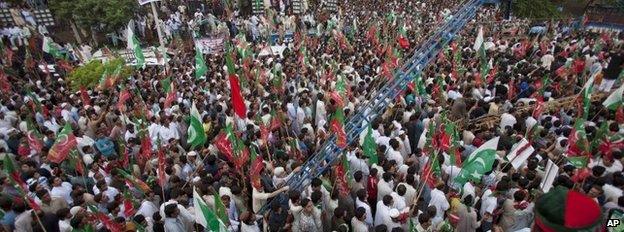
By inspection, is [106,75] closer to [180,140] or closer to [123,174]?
[180,140]

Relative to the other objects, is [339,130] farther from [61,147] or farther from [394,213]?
[61,147]

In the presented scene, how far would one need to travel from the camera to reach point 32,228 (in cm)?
579

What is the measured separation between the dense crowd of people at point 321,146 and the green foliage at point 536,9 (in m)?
7.85

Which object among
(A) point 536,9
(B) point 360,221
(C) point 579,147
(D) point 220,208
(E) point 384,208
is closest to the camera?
(D) point 220,208

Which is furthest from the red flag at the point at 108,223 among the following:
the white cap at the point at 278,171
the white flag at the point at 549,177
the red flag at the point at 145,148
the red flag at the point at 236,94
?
the white flag at the point at 549,177

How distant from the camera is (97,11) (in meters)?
18.7

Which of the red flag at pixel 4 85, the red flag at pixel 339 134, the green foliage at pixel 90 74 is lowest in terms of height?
the green foliage at pixel 90 74

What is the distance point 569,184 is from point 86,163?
7.21 meters

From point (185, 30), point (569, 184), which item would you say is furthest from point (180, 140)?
point (185, 30)

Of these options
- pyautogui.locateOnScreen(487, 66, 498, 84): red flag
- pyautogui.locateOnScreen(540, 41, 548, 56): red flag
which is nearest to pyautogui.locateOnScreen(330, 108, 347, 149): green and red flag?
pyautogui.locateOnScreen(487, 66, 498, 84): red flag

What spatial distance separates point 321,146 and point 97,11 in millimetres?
15315

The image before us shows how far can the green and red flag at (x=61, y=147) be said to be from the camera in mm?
6584

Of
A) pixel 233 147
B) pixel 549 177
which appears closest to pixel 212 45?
pixel 233 147

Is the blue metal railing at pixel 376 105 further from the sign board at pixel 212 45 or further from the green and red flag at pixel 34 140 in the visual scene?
the sign board at pixel 212 45
